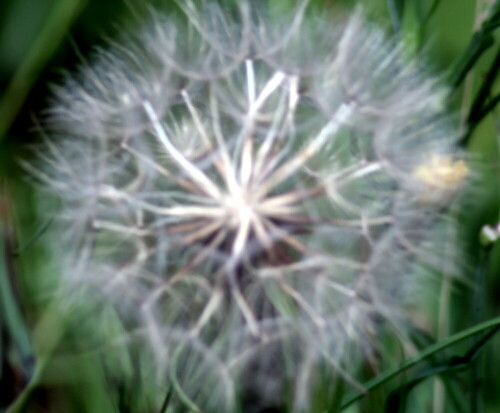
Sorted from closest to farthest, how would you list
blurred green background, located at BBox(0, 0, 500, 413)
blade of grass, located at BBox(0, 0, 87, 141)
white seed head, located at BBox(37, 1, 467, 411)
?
white seed head, located at BBox(37, 1, 467, 411) < blurred green background, located at BBox(0, 0, 500, 413) < blade of grass, located at BBox(0, 0, 87, 141)

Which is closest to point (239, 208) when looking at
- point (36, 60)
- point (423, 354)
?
point (423, 354)

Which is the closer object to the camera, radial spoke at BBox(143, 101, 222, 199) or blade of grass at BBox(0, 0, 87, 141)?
radial spoke at BBox(143, 101, 222, 199)

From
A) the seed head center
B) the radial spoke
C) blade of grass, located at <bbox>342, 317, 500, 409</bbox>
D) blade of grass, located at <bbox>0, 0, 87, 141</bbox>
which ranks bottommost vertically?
blade of grass, located at <bbox>342, 317, 500, 409</bbox>

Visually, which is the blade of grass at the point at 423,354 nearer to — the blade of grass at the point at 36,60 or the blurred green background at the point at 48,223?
the blurred green background at the point at 48,223

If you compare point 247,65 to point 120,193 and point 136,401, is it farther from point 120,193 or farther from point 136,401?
point 136,401

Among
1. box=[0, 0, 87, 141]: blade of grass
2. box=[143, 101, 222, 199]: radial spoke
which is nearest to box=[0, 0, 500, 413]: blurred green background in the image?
box=[0, 0, 87, 141]: blade of grass

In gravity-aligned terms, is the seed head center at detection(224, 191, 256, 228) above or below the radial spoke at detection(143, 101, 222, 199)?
below

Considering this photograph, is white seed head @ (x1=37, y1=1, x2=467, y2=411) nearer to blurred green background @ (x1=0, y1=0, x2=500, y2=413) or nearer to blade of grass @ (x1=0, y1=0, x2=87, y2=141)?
blurred green background @ (x1=0, y1=0, x2=500, y2=413)

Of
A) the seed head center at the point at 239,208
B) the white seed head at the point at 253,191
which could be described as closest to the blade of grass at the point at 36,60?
the white seed head at the point at 253,191
